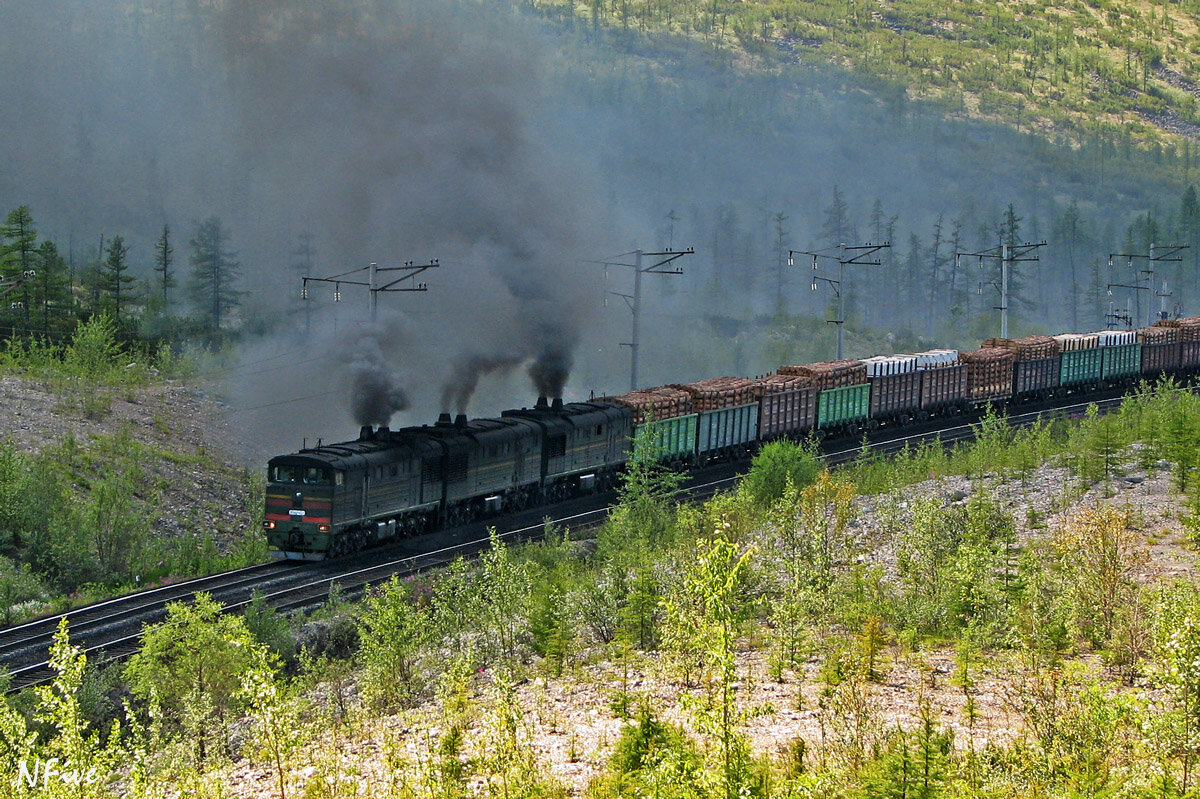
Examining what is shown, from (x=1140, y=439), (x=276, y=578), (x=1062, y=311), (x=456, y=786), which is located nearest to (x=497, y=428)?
(x=276, y=578)

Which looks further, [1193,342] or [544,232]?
[1193,342]

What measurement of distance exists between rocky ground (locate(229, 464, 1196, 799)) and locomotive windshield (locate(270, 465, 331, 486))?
9.95 m

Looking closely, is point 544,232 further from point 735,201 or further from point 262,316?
point 735,201

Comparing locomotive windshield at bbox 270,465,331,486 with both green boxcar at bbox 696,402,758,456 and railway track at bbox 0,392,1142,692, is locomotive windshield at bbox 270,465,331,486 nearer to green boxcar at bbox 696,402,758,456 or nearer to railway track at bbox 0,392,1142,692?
railway track at bbox 0,392,1142,692

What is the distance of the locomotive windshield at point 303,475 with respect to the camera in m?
27.0

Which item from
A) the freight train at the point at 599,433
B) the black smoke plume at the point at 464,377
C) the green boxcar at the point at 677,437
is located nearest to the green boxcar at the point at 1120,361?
the freight train at the point at 599,433

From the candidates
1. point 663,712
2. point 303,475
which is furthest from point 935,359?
point 663,712

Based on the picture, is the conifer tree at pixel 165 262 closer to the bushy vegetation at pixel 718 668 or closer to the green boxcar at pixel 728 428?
the green boxcar at pixel 728 428

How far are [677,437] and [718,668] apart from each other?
101ft

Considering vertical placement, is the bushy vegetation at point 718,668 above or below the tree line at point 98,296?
below

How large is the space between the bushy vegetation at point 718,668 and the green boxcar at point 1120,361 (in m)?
34.5

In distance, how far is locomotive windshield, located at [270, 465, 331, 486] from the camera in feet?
88.7

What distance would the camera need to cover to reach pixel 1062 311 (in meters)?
137

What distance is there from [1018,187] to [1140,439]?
488ft
